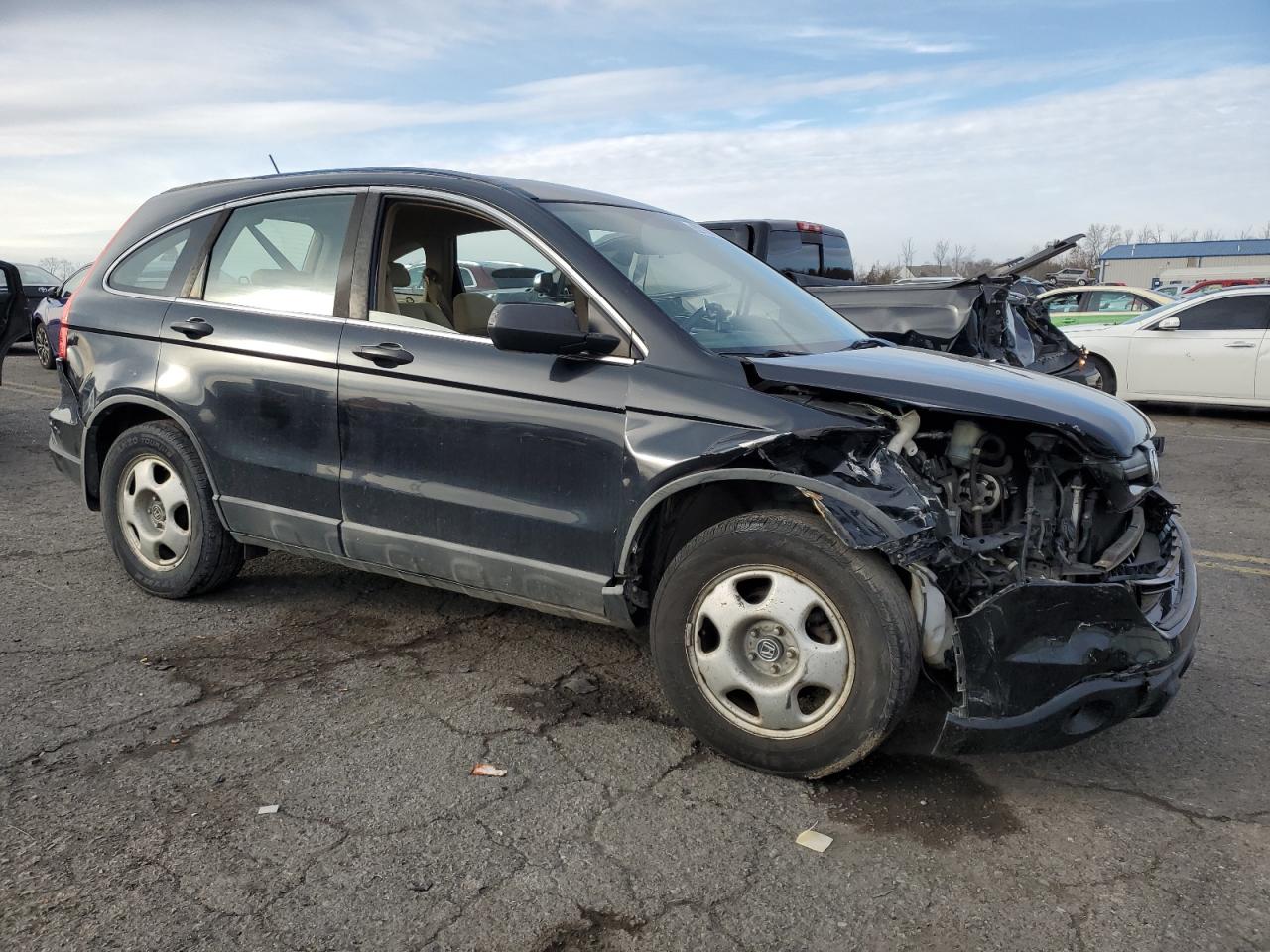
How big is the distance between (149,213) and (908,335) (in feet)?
16.8

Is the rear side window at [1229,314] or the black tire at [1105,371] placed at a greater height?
the rear side window at [1229,314]

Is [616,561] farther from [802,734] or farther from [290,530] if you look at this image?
[290,530]

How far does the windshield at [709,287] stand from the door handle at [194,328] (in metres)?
1.58

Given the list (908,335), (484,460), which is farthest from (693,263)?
(908,335)

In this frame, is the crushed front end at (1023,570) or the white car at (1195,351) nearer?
the crushed front end at (1023,570)

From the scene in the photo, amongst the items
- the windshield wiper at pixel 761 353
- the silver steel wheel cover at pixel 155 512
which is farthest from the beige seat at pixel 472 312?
the silver steel wheel cover at pixel 155 512

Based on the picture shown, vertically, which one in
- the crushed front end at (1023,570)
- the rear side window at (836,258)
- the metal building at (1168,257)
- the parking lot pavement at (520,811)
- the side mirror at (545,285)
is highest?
the metal building at (1168,257)

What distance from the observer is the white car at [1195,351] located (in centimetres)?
1134

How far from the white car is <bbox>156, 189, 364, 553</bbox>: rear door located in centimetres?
1064

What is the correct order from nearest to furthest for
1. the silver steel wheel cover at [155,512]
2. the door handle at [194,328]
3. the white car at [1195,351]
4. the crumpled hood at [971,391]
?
the crumpled hood at [971,391] → the door handle at [194,328] → the silver steel wheel cover at [155,512] → the white car at [1195,351]

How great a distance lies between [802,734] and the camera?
3039 millimetres

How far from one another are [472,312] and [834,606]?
5.66 ft

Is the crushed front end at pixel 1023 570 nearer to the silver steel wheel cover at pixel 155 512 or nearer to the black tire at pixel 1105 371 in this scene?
the silver steel wheel cover at pixel 155 512

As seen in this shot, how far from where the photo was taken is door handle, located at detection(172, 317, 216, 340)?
4.23 metres
